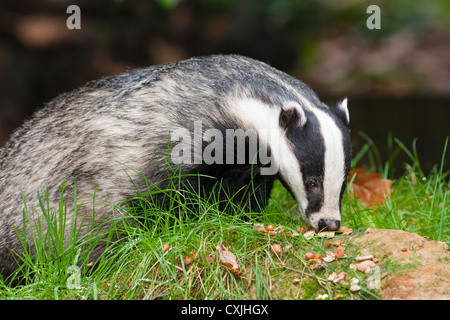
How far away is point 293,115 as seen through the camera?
3.47 m

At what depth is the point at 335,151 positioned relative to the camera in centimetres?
342

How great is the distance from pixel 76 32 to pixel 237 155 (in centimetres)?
541

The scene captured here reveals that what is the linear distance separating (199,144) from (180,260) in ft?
2.49

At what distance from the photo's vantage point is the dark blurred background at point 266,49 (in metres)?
8.24

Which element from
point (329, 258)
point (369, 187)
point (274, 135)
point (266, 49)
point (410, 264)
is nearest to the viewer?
point (410, 264)

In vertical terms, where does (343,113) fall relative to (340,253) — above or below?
above

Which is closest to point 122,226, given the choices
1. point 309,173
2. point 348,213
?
point 309,173

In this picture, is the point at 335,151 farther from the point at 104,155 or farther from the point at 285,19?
the point at 285,19

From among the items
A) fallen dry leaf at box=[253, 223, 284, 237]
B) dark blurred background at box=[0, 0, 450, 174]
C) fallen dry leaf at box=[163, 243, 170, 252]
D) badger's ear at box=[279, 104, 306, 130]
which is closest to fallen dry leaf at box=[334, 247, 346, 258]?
fallen dry leaf at box=[253, 223, 284, 237]

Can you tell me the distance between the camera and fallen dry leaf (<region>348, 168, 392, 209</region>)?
183 inches

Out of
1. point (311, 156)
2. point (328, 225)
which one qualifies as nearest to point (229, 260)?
point (328, 225)

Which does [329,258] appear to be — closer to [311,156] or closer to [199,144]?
[311,156]
